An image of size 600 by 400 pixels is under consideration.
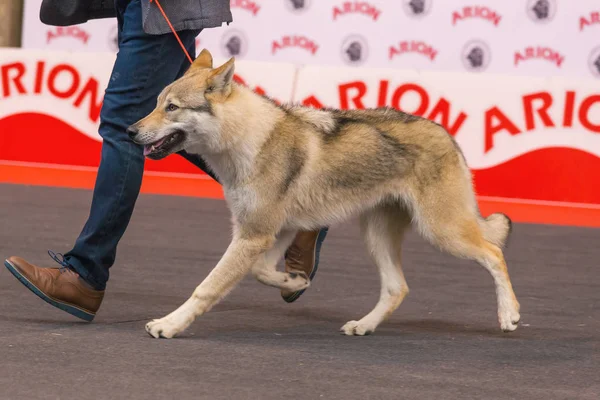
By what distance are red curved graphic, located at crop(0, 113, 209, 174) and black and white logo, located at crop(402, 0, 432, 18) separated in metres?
2.84

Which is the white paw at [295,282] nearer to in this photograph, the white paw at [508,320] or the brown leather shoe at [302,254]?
the brown leather shoe at [302,254]

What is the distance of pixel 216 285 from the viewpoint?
4.24m

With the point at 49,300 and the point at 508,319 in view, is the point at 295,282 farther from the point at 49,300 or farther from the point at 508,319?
the point at 49,300

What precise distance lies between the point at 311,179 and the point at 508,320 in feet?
3.10

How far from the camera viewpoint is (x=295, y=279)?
15.7ft

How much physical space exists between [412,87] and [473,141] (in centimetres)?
63

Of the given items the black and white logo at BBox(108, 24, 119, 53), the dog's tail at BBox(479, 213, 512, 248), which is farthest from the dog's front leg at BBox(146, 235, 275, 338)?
the black and white logo at BBox(108, 24, 119, 53)

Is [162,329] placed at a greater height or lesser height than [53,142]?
greater

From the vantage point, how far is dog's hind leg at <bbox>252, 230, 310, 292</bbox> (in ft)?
15.2

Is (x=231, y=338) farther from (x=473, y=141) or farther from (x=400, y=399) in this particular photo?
(x=473, y=141)

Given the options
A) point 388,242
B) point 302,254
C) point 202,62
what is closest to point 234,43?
point 302,254

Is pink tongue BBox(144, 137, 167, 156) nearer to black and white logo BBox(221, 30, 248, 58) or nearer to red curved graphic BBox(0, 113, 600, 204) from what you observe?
red curved graphic BBox(0, 113, 600, 204)

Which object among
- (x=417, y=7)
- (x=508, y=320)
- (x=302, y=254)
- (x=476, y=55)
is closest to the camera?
(x=508, y=320)

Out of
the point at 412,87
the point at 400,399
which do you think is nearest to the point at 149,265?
the point at 400,399
